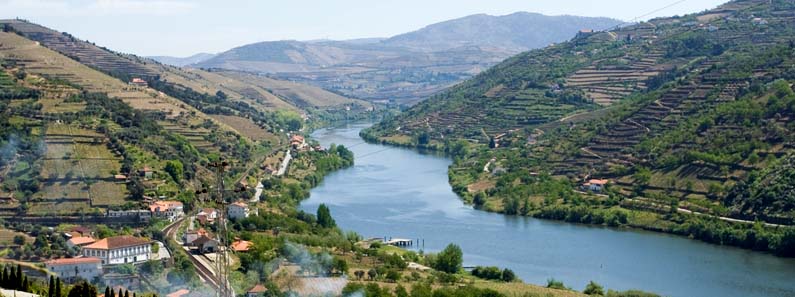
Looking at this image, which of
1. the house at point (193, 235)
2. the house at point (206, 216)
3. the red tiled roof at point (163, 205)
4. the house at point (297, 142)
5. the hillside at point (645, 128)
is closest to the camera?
the house at point (193, 235)

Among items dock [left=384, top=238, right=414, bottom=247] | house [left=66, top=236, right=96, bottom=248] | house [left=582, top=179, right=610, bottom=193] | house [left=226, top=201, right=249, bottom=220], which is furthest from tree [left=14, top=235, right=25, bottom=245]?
house [left=582, top=179, right=610, bottom=193]

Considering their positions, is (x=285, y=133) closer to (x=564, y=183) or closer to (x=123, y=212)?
(x=564, y=183)

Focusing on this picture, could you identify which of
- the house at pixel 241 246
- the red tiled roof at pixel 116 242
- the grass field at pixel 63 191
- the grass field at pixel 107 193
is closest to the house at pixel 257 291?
the house at pixel 241 246

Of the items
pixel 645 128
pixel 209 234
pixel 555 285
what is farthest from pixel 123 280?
pixel 645 128

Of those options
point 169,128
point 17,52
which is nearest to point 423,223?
point 169,128

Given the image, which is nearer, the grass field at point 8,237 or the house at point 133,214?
the grass field at point 8,237

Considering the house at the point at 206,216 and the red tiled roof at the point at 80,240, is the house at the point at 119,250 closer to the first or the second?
the red tiled roof at the point at 80,240
